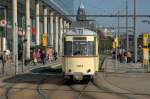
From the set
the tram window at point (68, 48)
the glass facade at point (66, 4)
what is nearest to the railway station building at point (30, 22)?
the glass facade at point (66, 4)

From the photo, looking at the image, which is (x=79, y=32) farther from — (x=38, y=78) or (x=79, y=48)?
(x=38, y=78)

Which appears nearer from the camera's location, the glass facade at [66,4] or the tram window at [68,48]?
the tram window at [68,48]

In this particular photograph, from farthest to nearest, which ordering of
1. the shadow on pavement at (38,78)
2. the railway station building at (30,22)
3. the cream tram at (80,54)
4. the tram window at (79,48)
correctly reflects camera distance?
the railway station building at (30,22) < the shadow on pavement at (38,78) < the tram window at (79,48) < the cream tram at (80,54)

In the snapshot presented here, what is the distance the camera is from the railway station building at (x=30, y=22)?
5946 cm

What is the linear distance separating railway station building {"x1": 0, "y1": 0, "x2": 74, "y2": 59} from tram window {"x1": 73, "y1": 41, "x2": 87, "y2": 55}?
44.9ft

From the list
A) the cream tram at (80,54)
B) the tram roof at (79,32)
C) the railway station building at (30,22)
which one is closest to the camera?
the cream tram at (80,54)

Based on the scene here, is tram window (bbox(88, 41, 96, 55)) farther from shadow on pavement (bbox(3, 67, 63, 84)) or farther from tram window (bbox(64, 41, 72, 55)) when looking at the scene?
shadow on pavement (bbox(3, 67, 63, 84))

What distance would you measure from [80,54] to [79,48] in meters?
0.39

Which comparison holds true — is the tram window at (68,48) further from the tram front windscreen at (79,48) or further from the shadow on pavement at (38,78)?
the shadow on pavement at (38,78)

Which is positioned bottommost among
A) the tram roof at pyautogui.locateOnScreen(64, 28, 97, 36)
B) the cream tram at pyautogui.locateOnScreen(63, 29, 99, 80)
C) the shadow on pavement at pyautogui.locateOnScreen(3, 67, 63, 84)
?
the shadow on pavement at pyautogui.locateOnScreen(3, 67, 63, 84)

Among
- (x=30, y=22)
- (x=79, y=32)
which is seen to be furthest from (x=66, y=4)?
(x=79, y=32)

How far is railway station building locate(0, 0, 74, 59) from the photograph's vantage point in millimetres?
59463

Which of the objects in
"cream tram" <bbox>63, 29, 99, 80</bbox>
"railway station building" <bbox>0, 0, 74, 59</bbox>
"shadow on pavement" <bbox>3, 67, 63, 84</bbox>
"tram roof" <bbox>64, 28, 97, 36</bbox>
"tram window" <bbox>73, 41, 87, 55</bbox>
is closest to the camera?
"cream tram" <bbox>63, 29, 99, 80</bbox>

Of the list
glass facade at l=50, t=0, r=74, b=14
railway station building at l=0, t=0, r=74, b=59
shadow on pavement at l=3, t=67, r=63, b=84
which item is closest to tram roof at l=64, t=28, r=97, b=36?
shadow on pavement at l=3, t=67, r=63, b=84
